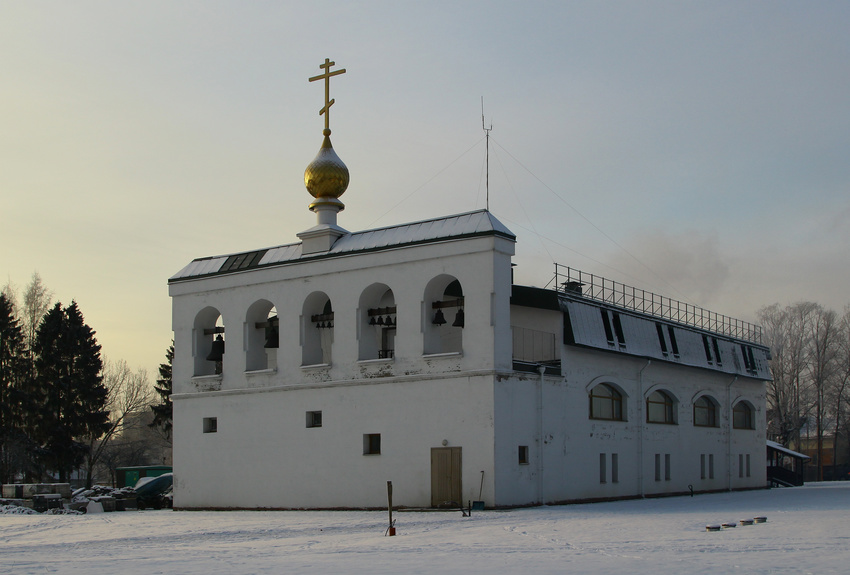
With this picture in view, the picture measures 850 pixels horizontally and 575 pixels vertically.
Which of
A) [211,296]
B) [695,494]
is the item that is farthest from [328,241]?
[695,494]

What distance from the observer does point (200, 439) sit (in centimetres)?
3822

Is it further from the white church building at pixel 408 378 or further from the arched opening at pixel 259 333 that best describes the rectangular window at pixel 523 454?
the arched opening at pixel 259 333

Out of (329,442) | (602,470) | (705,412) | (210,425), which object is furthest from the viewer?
(705,412)

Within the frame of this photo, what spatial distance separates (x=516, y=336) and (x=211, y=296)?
12212 millimetres

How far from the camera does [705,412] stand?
46.2 m

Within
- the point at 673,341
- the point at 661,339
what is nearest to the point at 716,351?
the point at 673,341

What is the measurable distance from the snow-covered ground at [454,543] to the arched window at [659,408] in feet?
32.0

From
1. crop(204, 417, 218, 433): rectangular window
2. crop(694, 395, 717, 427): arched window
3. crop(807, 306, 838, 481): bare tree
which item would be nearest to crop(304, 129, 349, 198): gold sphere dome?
crop(204, 417, 218, 433): rectangular window

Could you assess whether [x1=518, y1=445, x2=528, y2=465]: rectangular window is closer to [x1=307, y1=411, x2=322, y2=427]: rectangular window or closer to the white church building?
the white church building

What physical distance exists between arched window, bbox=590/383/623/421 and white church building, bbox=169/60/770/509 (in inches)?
3.2

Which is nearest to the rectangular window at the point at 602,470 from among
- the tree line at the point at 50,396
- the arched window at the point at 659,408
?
the arched window at the point at 659,408

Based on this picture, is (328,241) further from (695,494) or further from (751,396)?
(751,396)

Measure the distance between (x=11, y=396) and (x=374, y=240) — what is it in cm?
3095

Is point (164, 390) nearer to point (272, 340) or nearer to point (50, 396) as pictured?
point (50, 396)
